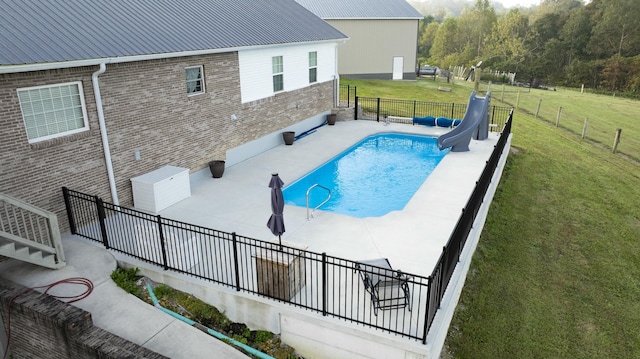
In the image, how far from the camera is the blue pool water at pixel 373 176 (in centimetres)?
1559

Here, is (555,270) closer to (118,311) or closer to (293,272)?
(293,272)

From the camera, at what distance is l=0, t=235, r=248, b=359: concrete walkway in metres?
8.27

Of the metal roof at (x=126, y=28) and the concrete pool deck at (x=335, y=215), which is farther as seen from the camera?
the concrete pool deck at (x=335, y=215)

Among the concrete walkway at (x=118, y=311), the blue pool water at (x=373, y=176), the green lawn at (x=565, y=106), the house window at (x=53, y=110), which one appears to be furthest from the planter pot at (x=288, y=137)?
the green lawn at (x=565, y=106)

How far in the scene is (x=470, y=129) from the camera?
790 inches

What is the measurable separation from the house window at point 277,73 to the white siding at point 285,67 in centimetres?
21

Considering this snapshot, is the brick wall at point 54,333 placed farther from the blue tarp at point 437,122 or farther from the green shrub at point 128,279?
the blue tarp at point 437,122

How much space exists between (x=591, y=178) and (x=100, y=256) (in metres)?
18.6

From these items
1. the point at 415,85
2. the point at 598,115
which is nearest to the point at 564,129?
the point at 598,115

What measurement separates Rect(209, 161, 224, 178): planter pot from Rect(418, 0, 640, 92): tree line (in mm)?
51826

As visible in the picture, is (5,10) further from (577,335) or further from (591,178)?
(591,178)

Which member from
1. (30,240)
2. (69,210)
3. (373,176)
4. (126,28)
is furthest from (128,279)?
(373,176)

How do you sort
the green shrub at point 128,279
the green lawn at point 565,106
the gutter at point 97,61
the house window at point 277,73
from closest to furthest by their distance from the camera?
the gutter at point 97,61
the green shrub at point 128,279
the house window at point 277,73
the green lawn at point 565,106

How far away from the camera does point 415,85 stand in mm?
42250
